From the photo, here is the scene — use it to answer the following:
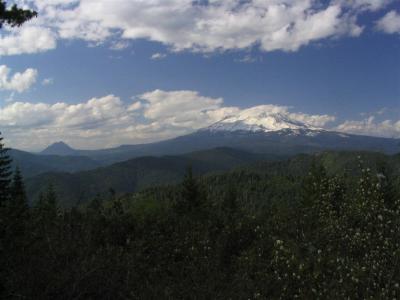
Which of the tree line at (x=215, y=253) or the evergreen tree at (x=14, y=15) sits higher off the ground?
the evergreen tree at (x=14, y=15)

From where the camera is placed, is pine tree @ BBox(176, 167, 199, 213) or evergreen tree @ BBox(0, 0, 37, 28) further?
pine tree @ BBox(176, 167, 199, 213)

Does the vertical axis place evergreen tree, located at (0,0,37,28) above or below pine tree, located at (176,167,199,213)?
above

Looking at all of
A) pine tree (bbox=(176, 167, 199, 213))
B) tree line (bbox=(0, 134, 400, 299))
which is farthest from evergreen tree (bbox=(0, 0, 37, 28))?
pine tree (bbox=(176, 167, 199, 213))

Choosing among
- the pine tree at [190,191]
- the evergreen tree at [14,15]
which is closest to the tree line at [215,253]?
the evergreen tree at [14,15]

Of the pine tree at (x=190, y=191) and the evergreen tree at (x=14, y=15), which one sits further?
the pine tree at (x=190, y=191)

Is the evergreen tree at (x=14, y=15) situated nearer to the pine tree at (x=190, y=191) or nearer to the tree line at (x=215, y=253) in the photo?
the tree line at (x=215, y=253)

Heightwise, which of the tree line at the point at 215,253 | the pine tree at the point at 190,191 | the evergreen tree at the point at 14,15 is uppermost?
the evergreen tree at the point at 14,15

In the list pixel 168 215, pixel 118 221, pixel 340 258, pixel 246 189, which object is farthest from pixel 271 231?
pixel 246 189

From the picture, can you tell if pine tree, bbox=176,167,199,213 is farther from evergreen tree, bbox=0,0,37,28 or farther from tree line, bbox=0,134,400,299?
evergreen tree, bbox=0,0,37,28

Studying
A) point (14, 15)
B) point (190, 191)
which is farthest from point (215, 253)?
point (190, 191)

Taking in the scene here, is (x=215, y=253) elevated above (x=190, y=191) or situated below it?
above

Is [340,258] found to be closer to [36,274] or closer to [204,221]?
[204,221]

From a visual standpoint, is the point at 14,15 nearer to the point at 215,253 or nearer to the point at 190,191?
the point at 215,253

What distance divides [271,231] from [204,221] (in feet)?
6.97
